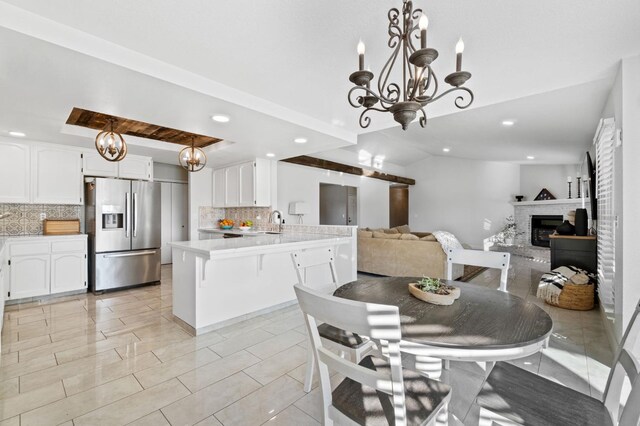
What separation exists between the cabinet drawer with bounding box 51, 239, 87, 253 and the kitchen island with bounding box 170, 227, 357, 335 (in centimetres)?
211

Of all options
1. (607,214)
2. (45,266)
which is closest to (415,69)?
(607,214)

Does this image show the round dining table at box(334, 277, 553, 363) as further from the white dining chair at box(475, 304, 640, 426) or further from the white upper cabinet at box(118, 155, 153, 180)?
the white upper cabinet at box(118, 155, 153, 180)

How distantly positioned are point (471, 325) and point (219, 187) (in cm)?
549

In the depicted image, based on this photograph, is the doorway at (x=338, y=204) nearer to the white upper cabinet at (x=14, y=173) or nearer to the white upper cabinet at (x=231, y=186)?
the white upper cabinet at (x=231, y=186)

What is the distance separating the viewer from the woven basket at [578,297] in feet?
11.5

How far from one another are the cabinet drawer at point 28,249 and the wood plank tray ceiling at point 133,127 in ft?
5.62

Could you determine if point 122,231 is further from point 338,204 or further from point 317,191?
point 338,204

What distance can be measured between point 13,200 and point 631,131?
6.61 metres

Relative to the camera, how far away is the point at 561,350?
8.36 feet

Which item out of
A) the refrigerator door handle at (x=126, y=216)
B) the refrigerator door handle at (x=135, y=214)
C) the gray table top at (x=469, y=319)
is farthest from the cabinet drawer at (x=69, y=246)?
the gray table top at (x=469, y=319)

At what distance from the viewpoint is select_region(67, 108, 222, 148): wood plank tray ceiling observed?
346cm

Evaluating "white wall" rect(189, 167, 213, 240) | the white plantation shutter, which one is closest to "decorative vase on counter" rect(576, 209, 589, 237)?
the white plantation shutter

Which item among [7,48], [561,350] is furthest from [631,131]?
[7,48]

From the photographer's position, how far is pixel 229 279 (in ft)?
10.5
